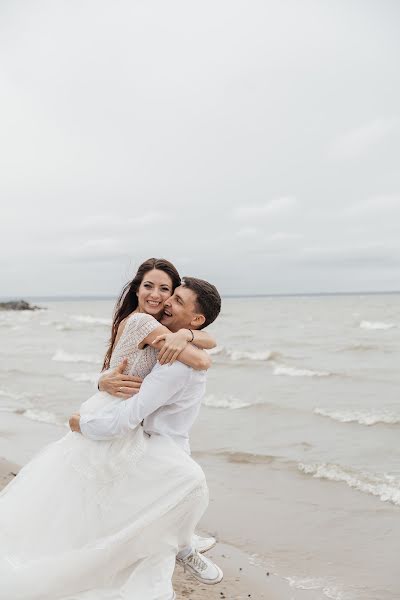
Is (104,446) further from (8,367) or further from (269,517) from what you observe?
(8,367)

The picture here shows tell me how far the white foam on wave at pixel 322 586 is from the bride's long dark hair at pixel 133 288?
2.47 meters

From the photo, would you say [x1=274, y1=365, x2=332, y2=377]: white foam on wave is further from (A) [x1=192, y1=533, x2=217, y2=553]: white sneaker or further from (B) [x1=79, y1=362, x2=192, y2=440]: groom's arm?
(B) [x1=79, y1=362, x2=192, y2=440]: groom's arm

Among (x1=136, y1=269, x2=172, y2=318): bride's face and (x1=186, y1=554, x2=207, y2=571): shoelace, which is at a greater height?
(x1=136, y1=269, x2=172, y2=318): bride's face

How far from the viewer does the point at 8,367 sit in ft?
64.1

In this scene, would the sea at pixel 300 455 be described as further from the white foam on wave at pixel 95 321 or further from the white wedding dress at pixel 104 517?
the white foam on wave at pixel 95 321

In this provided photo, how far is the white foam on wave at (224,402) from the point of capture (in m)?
12.7

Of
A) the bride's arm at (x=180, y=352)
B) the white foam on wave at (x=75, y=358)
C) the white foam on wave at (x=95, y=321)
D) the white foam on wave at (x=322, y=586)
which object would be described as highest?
the bride's arm at (x=180, y=352)

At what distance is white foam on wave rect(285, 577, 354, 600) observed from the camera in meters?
4.64

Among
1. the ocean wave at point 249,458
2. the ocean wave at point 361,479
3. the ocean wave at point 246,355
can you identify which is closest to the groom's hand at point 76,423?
the ocean wave at point 361,479

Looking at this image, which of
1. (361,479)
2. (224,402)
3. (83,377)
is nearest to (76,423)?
(361,479)

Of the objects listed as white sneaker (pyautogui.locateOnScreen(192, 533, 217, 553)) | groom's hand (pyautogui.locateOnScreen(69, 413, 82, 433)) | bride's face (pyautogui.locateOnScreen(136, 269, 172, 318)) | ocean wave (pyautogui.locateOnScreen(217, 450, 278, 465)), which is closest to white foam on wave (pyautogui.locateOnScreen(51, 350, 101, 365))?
ocean wave (pyautogui.locateOnScreen(217, 450, 278, 465))

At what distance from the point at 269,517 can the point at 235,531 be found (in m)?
0.60

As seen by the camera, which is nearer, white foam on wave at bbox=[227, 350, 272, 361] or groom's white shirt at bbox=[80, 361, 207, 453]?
groom's white shirt at bbox=[80, 361, 207, 453]

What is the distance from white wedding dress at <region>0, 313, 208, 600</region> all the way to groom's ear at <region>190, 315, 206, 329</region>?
0.38m
